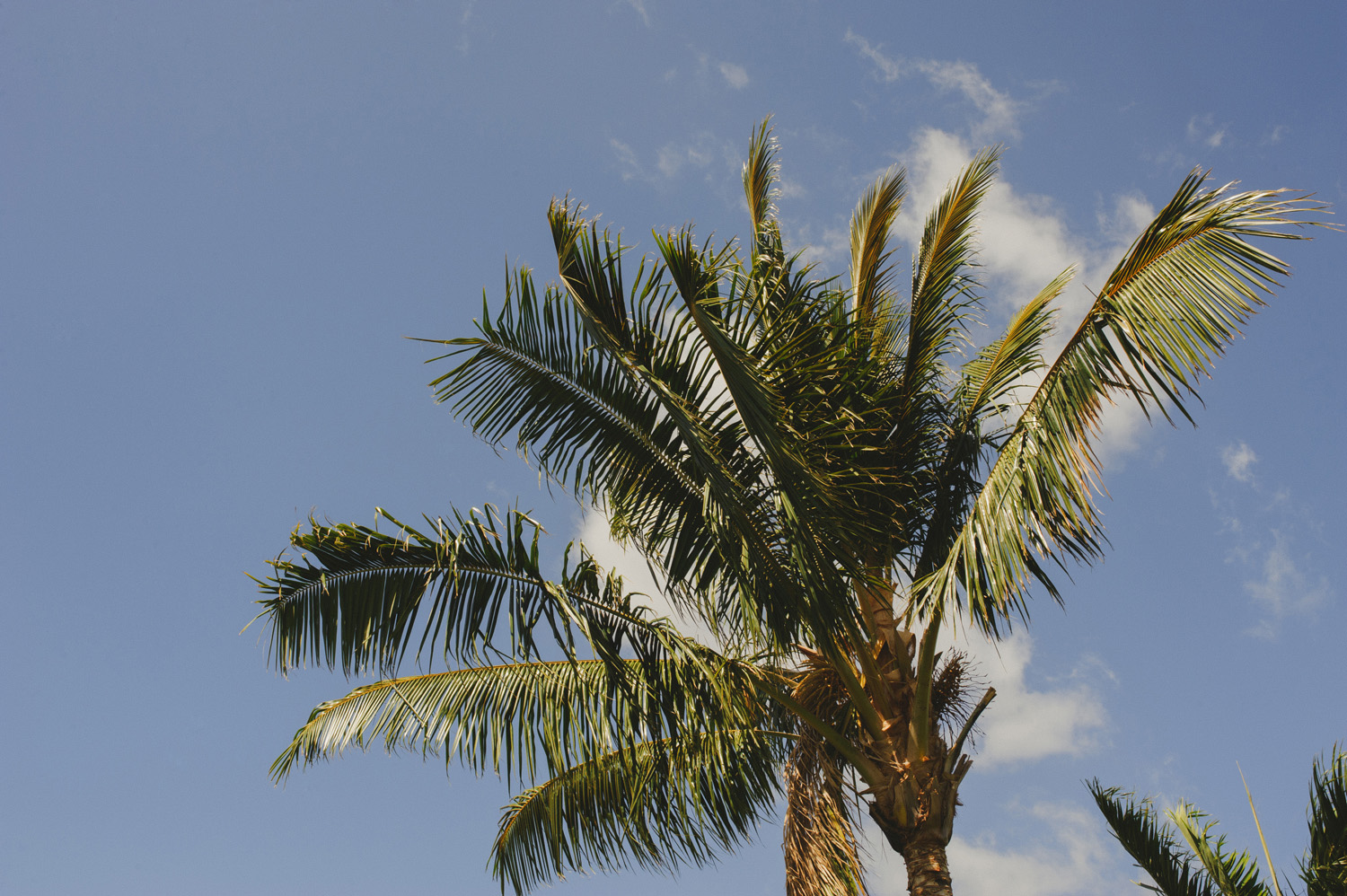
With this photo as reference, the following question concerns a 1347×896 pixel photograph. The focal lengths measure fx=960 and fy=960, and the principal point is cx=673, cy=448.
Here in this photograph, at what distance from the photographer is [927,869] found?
5363 millimetres

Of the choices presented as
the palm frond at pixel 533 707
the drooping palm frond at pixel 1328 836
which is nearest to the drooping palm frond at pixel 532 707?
the palm frond at pixel 533 707

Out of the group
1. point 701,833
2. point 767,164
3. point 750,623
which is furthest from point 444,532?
point 767,164

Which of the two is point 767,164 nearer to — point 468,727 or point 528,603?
point 528,603

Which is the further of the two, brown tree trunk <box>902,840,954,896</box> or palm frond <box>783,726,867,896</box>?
palm frond <box>783,726,867,896</box>

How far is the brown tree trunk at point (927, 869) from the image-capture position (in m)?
5.34

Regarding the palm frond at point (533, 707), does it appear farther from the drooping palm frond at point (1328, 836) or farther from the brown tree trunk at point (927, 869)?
the drooping palm frond at point (1328, 836)

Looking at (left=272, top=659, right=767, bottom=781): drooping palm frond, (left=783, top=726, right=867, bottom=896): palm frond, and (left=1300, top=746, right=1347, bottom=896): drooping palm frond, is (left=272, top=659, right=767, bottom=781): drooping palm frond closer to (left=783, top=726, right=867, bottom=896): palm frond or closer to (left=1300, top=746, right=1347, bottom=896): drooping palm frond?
(left=783, top=726, right=867, bottom=896): palm frond

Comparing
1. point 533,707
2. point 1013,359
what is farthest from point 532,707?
point 1013,359

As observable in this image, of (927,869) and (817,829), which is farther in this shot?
(817,829)

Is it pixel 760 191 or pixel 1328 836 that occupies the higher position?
pixel 760 191

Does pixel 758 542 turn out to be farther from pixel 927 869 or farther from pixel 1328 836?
pixel 1328 836

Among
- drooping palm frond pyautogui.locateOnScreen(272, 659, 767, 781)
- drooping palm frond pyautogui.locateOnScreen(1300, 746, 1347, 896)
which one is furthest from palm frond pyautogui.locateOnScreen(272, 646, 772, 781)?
drooping palm frond pyautogui.locateOnScreen(1300, 746, 1347, 896)

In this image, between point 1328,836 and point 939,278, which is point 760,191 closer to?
point 939,278

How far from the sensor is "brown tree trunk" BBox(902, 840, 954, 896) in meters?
5.34
